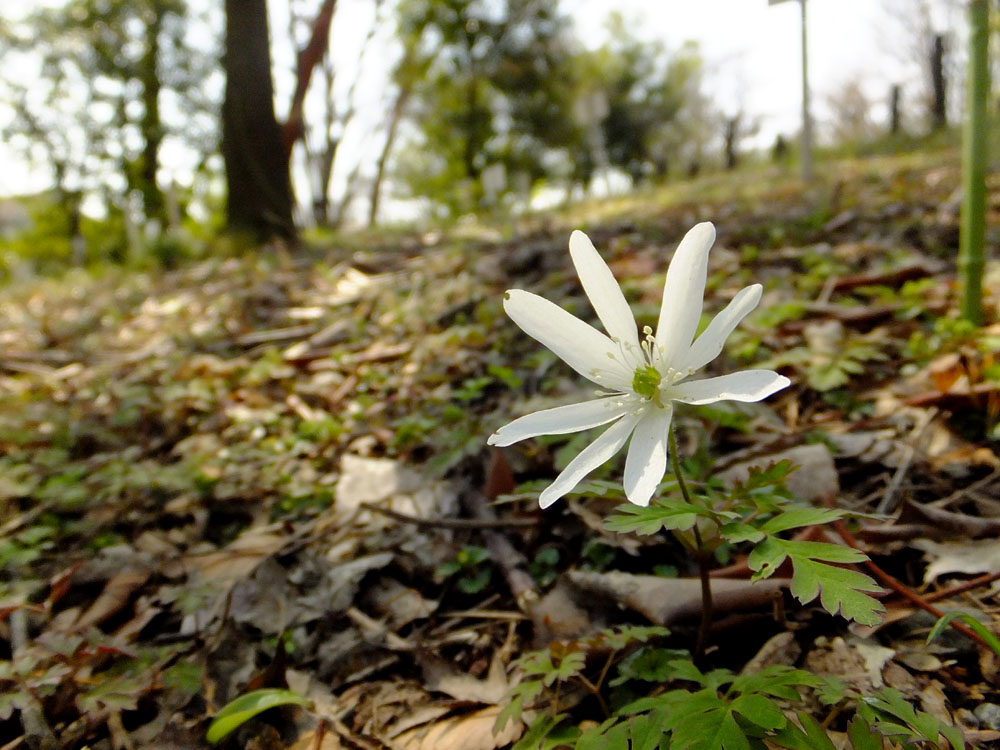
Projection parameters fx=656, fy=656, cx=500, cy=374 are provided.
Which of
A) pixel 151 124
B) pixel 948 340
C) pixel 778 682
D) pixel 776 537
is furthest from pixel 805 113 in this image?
pixel 151 124

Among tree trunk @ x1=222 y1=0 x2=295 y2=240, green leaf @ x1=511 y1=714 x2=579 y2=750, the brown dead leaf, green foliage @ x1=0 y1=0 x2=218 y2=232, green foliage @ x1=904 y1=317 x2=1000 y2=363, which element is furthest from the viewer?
green foliage @ x1=0 y1=0 x2=218 y2=232

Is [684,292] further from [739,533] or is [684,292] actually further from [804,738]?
[804,738]

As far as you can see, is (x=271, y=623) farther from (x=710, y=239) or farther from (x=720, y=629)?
(x=710, y=239)

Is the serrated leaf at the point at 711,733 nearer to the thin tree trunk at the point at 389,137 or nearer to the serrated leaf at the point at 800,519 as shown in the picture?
the serrated leaf at the point at 800,519

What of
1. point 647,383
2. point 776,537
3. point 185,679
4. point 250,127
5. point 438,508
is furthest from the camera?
point 250,127

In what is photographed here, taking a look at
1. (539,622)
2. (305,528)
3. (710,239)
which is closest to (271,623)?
(305,528)

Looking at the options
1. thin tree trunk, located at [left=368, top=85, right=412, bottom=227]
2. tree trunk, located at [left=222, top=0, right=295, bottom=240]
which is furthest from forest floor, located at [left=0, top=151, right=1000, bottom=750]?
thin tree trunk, located at [left=368, top=85, right=412, bottom=227]

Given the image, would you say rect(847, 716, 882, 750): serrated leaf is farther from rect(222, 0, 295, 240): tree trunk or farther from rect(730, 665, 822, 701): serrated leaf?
rect(222, 0, 295, 240): tree trunk
